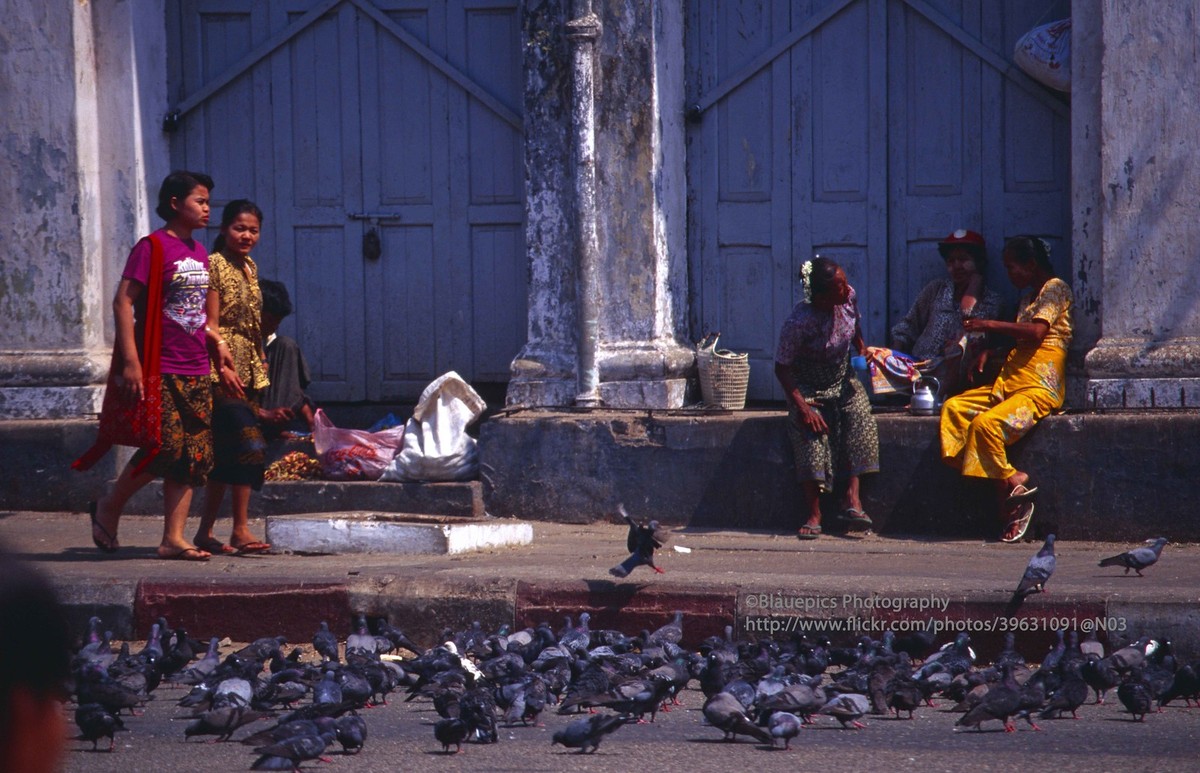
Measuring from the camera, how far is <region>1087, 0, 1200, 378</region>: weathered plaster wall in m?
7.68

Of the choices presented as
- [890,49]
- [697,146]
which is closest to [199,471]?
[697,146]

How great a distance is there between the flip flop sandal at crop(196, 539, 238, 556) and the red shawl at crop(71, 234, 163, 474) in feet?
2.09

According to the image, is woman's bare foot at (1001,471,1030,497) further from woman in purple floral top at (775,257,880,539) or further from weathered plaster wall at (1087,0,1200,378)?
weathered plaster wall at (1087,0,1200,378)

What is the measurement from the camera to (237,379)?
7.25 meters

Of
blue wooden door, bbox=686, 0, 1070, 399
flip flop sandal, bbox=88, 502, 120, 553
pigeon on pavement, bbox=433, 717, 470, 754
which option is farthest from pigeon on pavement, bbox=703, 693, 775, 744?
blue wooden door, bbox=686, 0, 1070, 399

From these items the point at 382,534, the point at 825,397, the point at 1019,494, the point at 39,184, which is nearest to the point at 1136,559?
the point at 1019,494

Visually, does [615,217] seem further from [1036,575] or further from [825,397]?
[1036,575]

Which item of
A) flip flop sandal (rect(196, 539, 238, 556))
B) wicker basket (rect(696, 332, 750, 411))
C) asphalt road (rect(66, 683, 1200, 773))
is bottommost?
asphalt road (rect(66, 683, 1200, 773))

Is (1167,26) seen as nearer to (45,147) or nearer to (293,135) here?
(293,135)

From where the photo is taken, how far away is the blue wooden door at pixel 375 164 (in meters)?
9.34

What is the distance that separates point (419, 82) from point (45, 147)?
7.96 ft

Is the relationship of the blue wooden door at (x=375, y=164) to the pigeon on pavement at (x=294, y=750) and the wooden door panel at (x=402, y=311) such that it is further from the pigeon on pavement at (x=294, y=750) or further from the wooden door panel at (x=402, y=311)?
the pigeon on pavement at (x=294, y=750)

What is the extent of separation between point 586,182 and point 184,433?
2.90 m

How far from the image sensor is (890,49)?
28.8 feet
